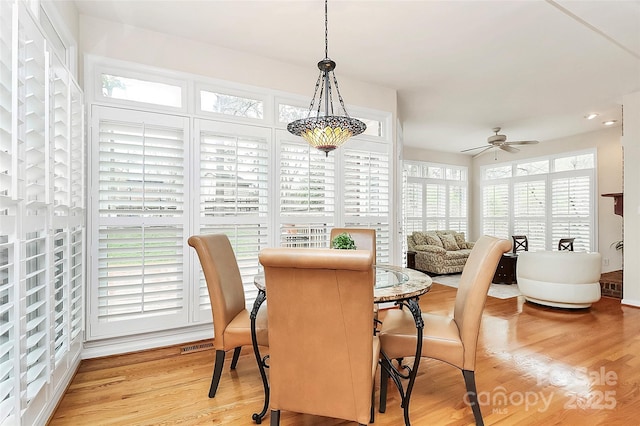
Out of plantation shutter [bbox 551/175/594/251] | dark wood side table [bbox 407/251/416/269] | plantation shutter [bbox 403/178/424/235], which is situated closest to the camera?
plantation shutter [bbox 551/175/594/251]

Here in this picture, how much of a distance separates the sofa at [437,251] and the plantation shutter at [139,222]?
5087 mm

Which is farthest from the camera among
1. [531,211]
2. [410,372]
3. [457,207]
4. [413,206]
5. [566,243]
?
[457,207]

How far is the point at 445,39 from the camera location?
10.1 feet

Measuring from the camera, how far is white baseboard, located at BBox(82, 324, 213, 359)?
9.10 feet

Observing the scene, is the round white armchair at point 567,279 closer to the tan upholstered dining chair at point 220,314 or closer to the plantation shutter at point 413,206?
the plantation shutter at point 413,206

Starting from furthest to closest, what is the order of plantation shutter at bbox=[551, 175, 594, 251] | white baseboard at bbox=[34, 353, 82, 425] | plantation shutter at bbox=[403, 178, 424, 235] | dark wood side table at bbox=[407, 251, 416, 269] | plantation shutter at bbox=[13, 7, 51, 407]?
plantation shutter at bbox=[403, 178, 424, 235], dark wood side table at bbox=[407, 251, 416, 269], plantation shutter at bbox=[551, 175, 594, 251], white baseboard at bbox=[34, 353, 82, 425], plantation shutter at bbox=[13, 7, 51, 407]

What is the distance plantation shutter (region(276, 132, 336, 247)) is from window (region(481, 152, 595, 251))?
578cm

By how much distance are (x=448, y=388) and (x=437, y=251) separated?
4.70m

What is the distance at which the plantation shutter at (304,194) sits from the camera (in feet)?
11.7

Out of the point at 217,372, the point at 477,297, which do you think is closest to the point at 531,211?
the point at 477,297

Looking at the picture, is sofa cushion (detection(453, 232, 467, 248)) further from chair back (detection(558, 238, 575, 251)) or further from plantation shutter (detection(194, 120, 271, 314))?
plantation shutter (detection(194, 120, 271, 314))

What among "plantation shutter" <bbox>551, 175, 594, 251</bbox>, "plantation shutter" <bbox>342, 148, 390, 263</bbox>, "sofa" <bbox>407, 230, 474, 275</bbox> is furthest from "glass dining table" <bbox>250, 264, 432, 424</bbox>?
"plantation shutter" <bbox>551, 175, 594, 251</bbox>

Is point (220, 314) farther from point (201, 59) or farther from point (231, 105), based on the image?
point (201, 59)

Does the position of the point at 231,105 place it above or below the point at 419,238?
above
